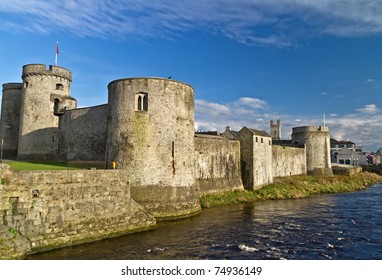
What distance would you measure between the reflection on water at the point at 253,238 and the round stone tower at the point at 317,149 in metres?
24.1

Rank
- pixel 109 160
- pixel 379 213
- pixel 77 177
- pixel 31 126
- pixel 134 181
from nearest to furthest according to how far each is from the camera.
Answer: pixel 77 177, pixel 134 181, pixel 109 160, pixel 379 213, pixel 31 126

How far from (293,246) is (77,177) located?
34.7 ft

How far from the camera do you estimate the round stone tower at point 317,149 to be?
150 feet

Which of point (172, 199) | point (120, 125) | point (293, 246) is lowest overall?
point (293, 246)

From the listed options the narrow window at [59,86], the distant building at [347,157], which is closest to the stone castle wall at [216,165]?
the narrow window at [59,86]

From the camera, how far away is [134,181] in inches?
726

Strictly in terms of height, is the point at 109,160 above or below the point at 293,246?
above

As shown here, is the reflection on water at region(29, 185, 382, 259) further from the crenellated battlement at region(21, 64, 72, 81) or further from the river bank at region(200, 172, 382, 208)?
the crenellated battlement at region(21, 64, 72, 81)

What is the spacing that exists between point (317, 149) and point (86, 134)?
116 ft

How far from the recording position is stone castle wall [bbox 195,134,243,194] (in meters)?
25.2

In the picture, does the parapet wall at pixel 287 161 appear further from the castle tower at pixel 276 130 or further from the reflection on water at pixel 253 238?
the castle tower at pixel 276 130
